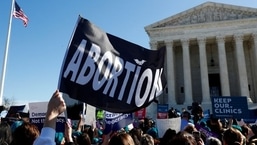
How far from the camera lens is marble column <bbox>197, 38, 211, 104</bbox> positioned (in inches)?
1639

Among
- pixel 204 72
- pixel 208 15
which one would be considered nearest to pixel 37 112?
pixel 204 72

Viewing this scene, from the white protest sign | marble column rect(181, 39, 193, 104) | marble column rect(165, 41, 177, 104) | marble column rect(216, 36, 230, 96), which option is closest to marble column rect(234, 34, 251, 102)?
marble column rect(216, 36, 230, 96)

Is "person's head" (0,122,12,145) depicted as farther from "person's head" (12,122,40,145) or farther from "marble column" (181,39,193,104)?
"marble column" (181,39,193,104)

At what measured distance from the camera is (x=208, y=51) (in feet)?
156

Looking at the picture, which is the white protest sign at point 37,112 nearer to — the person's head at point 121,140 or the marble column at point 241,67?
the person's head at point 121,140

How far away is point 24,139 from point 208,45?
47.5m

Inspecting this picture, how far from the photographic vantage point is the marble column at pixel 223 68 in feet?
135

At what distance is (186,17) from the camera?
4459cm

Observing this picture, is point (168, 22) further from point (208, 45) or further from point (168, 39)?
point (208, 45)

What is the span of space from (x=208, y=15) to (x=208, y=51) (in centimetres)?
666

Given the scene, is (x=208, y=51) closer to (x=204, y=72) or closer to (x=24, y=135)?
(x=204, y=72)

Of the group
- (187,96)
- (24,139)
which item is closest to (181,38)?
(187,96)

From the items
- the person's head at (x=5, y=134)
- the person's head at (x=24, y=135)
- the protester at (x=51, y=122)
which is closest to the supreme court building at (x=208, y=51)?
the person's head at (x=5, y=134)

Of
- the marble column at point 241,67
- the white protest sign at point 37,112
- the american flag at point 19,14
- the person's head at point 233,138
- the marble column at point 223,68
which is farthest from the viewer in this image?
the marble column at point 223,68
